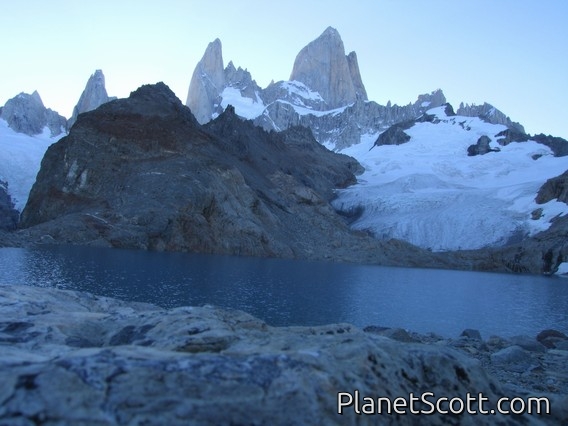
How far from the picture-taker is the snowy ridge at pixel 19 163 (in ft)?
438

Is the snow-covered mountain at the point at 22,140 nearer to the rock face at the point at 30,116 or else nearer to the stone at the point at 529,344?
the rock face at the point at 30,116

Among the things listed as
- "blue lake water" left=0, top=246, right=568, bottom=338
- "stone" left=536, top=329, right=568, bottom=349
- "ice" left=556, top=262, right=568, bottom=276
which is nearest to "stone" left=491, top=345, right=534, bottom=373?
"stone" left=536, top=329, right=568, bottom=349

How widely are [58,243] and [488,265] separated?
96661mm

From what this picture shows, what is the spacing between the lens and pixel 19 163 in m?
144

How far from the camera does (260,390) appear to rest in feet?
18.3

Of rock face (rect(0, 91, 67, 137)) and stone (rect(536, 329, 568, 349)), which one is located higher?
rock face (rect(0, 91, 67, 137))

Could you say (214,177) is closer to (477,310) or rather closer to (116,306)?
(477,310)

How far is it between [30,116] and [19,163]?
177 ft

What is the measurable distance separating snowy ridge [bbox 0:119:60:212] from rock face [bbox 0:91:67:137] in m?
18.5

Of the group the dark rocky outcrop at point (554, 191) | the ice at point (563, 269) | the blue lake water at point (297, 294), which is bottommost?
the blue lake water at point (297, 294)

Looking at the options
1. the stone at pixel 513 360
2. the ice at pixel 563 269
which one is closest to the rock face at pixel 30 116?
the ice at pixel 563 269

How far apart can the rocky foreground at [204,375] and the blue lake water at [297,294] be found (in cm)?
2486

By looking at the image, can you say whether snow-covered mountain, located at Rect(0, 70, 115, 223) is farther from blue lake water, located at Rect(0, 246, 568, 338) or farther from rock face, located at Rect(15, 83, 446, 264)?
blue lake water, located at Rect(0, 246, 568, 338)

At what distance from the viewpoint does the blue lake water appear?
3772 cm
